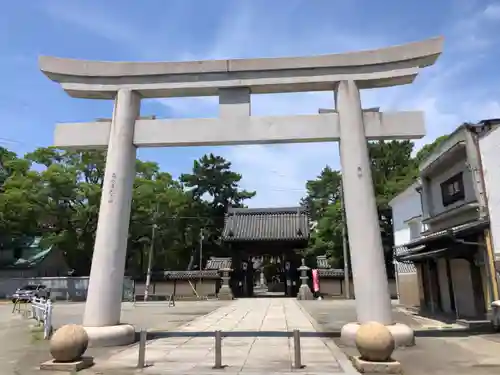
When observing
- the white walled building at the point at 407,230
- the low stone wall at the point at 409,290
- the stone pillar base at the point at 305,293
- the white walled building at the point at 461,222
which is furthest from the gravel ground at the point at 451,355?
the stone pillar base at the point at 305,293

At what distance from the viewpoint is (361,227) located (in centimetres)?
1070

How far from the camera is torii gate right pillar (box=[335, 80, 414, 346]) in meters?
10.3

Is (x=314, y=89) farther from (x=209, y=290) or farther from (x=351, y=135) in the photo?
(x=209, y=290)

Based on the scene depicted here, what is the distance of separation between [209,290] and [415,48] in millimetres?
30353

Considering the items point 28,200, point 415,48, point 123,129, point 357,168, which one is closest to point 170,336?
point 123,129

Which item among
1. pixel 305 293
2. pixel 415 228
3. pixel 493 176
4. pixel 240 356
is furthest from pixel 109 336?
pixel 305 293

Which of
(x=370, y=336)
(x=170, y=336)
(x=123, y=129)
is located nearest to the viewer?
(x=370, y=336)

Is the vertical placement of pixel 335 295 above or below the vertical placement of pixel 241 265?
below

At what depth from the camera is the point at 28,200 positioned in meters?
36.9

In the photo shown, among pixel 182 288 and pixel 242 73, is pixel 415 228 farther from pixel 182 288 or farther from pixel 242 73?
pixel 182 288

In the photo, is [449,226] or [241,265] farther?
[241,265]

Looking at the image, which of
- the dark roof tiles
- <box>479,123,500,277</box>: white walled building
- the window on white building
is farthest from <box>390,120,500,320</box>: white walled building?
the dark roof tiles

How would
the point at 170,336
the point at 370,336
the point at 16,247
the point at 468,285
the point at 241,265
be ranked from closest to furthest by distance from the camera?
the point at 370,336 → the point at 170,336 → the point at 468,285 → the point at 241,265 → the point at 16,247

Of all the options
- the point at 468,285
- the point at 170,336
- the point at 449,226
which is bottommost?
the point at 170,336
